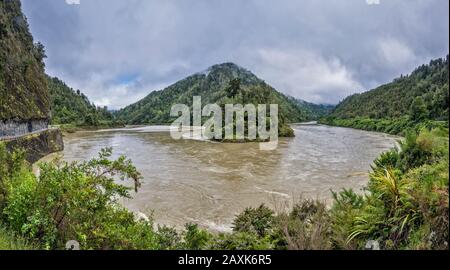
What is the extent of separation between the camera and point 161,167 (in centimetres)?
2309

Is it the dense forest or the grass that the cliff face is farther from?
the dense forest

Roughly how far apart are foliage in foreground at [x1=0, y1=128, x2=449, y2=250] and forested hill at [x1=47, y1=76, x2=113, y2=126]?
7125 centimetres

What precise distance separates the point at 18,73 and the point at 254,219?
26129 mm

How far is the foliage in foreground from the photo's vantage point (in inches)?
205

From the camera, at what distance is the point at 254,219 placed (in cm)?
798

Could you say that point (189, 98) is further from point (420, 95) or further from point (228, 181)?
point (228, 181)

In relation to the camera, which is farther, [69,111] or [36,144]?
[69,111]

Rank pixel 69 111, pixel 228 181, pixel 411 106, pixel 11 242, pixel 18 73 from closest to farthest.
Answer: pixel 11 242 < pixel 228 181 < pixel 18 73 < pixel 411 106 < pixel 69 111

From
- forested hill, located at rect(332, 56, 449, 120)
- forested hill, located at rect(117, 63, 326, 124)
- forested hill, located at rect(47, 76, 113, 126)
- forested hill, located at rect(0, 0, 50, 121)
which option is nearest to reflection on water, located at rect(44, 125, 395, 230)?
forested hill, located at rect(0, 0, 50, 121)

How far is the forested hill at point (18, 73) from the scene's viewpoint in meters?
23.0

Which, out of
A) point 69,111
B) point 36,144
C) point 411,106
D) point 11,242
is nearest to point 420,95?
point 411,106
